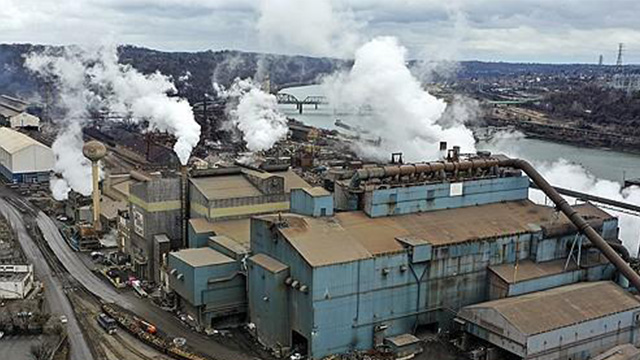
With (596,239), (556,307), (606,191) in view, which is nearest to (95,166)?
(556,307)

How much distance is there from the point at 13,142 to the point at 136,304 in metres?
26.5

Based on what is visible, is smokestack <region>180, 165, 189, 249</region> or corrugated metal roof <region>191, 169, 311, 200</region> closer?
corrugated metal roof <region>191, 169, 311, 200</region>

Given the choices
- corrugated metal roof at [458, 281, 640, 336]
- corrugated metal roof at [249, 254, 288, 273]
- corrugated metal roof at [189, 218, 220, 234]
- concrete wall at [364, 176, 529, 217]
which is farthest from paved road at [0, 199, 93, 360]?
corrugated metal roof at [458, 281, 640, 336]

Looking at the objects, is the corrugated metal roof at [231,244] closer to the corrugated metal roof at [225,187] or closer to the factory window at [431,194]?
the corrugated metal roof at [225,187]

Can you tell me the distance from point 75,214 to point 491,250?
69.0 feet

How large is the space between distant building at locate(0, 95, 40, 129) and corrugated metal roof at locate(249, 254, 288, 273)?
43.2m

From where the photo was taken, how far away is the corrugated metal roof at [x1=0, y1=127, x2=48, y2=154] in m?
42.0

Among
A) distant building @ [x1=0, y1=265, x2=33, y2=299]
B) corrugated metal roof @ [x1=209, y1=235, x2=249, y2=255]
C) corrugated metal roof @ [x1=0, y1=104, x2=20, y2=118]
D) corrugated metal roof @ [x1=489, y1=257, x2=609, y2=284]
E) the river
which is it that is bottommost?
distant building @ [x1=0, y1=265, x2=33, y2=299]

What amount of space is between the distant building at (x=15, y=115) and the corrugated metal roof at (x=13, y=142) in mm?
8090

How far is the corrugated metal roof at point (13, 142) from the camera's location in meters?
42.0

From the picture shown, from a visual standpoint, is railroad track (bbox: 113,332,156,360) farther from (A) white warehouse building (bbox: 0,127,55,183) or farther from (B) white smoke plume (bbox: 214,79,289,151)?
(A) white warehouse building (bbox: 0,127,55,183)

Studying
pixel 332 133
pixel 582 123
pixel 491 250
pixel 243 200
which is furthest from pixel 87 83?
pixel 582 123

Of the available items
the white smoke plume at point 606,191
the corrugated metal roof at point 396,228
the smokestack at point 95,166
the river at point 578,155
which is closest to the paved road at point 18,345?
the corrugated metal roof at point 396,228

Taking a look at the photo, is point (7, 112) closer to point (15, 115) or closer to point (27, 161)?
point (15, 115)
